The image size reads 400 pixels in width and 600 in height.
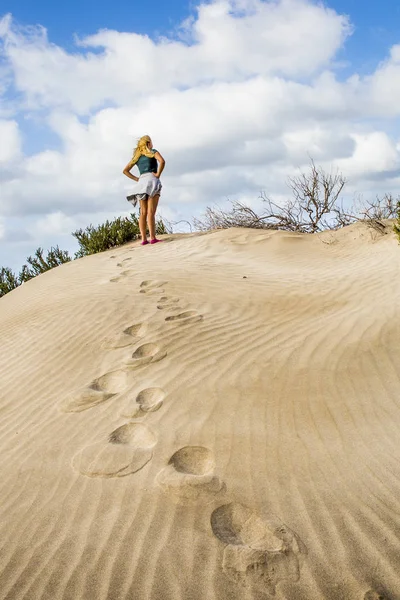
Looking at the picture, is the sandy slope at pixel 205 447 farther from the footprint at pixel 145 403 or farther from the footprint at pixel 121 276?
the footprint at pixel 121 276

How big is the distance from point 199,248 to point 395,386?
730 centimetres

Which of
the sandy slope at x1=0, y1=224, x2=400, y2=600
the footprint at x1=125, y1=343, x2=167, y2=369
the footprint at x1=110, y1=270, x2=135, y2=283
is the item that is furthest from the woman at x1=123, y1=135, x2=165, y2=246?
the footprint at x1=125, y1=343, x2=167, y2=369

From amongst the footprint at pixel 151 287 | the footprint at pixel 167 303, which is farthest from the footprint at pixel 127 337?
the footprint at pixel 151 287

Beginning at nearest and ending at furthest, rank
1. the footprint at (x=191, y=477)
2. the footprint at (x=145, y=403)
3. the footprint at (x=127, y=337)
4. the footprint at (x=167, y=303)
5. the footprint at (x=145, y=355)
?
the footprint at (x=191, y=477)
the footprint at (x=145, y=403)
the footprint at (x=145, y=355)
the footprint at (x=127, y=337)
the footprint at (x=167, y=303)

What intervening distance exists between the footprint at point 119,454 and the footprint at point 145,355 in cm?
112

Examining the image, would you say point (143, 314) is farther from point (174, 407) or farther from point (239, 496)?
point (239, 496)

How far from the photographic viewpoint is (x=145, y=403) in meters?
3.89

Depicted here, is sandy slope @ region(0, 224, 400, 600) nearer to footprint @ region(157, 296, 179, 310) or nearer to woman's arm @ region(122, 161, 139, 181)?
footprint @ region(157, 296, 179, 310)

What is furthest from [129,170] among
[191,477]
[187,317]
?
[191,477]

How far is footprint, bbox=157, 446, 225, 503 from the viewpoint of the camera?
8.98 feet

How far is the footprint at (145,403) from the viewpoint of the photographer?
375 cm

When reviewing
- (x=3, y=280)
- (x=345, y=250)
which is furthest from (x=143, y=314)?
(x=3, y=280)

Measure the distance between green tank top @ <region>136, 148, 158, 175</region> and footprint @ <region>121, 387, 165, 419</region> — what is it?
7817 mm

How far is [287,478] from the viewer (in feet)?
9.48
